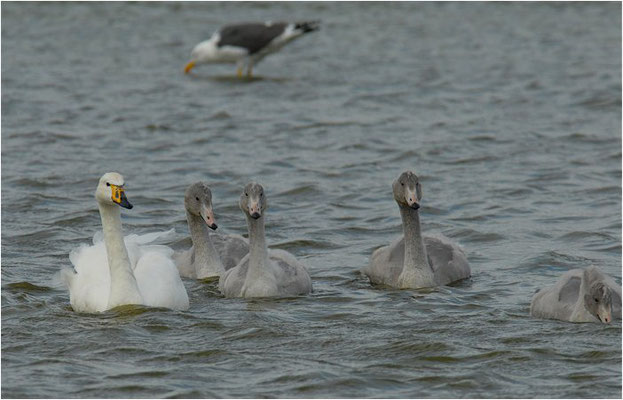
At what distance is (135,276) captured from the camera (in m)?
10.6

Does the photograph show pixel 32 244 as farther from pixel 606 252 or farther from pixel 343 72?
pixel 343 72

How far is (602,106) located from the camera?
2117cm

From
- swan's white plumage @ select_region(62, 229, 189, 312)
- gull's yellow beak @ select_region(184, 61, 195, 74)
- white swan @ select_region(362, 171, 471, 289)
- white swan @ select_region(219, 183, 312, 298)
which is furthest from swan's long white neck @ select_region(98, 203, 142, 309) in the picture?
gull's yellow beak @ select_region(184, 61, 195, 74)

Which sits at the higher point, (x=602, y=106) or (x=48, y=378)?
(x=602, y=106)

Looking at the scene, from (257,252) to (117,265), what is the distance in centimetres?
125

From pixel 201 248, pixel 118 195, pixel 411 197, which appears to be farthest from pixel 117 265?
pixel 411 197

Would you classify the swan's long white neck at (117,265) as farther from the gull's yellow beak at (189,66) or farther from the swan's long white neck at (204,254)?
the gull's yellow beak at (189,66)

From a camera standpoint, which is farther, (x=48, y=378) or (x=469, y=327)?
(x=469, y=327)

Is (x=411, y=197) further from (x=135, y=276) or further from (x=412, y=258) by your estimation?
(x=135, y=276)

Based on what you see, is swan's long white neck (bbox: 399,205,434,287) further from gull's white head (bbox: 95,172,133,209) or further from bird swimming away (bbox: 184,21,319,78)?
bird swimming away (bbox: 184,21,319,78)

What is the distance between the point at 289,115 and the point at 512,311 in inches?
435

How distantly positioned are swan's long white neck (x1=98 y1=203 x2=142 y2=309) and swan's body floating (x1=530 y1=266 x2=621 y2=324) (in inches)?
123

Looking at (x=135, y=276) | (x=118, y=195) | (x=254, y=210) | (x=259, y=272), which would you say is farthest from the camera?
(x=259, y=272)

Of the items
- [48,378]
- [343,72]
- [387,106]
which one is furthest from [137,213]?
[343,72]
